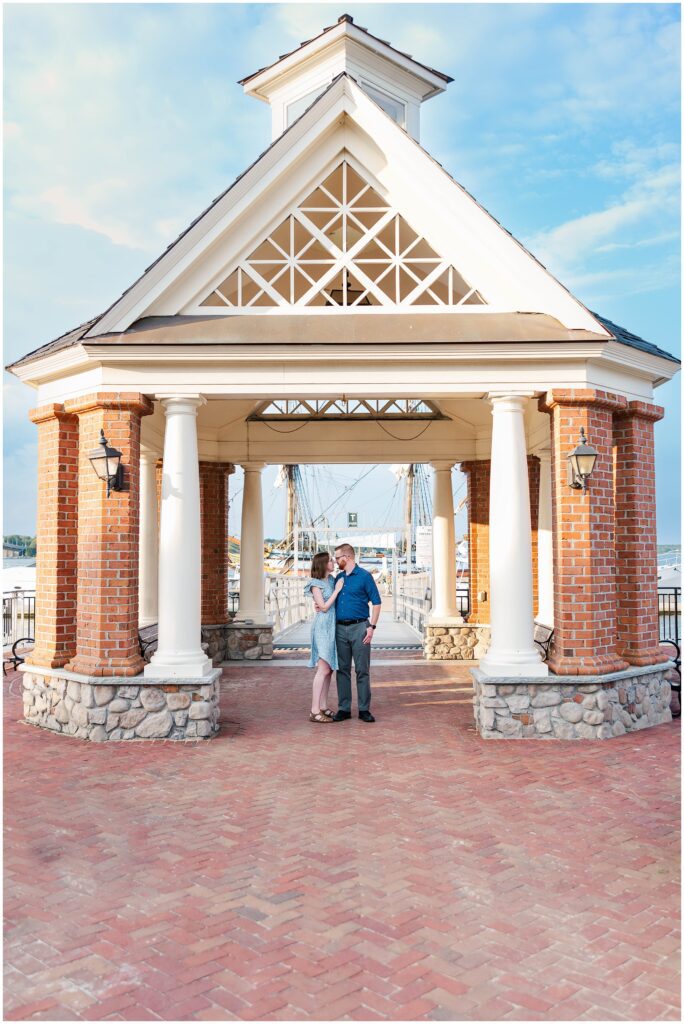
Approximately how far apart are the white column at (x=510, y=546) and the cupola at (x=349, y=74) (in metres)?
5.55

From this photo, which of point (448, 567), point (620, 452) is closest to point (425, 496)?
point (448, 567)

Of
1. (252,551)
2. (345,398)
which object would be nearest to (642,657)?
(345,398)

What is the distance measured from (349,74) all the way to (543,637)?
837 centimetres

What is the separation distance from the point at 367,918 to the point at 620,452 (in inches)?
257

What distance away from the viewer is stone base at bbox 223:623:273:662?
43.0 feet

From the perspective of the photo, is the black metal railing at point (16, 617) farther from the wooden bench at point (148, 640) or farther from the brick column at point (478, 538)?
the brick column at point (478, 538)

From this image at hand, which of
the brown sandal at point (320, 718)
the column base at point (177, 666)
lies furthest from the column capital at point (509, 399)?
the column base at point (177, 666)

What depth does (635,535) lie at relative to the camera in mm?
8648

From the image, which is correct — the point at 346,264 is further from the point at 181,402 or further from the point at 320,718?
the point at 320,718

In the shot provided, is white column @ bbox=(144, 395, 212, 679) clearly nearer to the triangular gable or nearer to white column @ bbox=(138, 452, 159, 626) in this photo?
the triangular gable

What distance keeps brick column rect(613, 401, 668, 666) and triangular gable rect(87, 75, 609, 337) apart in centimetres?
163

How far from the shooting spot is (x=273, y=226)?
8305 millimetres

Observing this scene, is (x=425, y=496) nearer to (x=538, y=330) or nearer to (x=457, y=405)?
(x=457, y=405)

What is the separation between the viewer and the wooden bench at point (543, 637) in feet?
31.7
